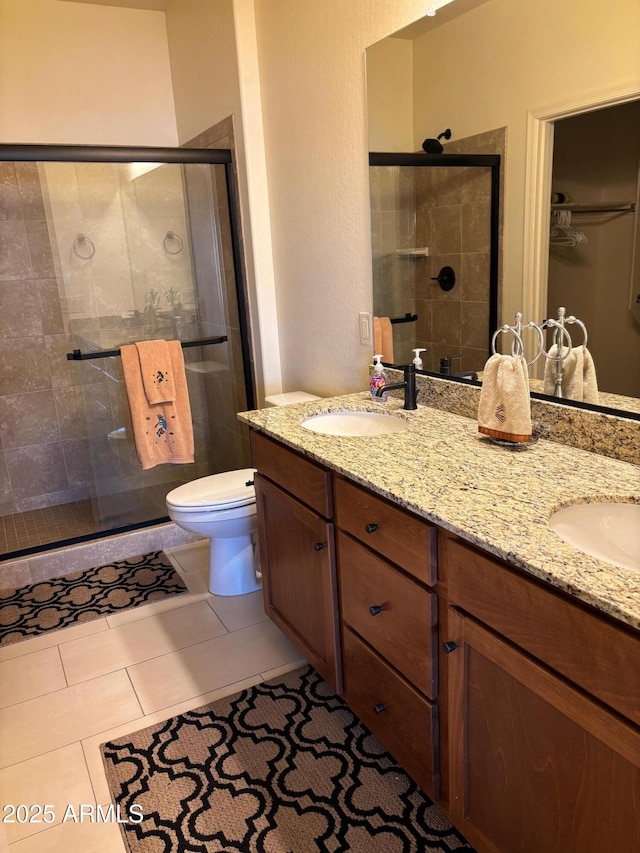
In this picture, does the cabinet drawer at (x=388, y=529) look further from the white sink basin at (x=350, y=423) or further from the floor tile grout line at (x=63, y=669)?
the floor tile grout line at (x=63, y=669)

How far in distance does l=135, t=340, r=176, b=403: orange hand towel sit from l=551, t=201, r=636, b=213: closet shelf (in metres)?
2.02

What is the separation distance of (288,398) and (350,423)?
71 cm

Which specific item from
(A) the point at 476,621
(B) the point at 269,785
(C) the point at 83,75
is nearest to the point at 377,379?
(A) the point at 476,621

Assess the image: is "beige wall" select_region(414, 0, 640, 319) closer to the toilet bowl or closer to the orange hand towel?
the toilet bowl

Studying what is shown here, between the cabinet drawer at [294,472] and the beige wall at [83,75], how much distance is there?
2.15 m

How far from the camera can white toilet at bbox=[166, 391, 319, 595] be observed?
2.48m

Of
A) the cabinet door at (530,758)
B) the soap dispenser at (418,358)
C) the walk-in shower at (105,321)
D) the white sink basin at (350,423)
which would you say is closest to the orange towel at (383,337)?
the soap dispenser at (418,358)

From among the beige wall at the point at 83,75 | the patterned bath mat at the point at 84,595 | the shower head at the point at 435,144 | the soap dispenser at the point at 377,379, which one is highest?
the beige wall at the point at 83,75

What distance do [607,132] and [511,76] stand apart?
35cm

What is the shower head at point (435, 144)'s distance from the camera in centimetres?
190

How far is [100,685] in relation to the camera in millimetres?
2170

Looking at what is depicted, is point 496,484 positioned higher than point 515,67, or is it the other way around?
point 515,67

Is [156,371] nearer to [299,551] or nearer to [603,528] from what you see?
[299,551]

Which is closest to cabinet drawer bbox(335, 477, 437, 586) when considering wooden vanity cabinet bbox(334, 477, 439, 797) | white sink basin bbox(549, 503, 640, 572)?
wooden vanity cabinet bbox(334, 477, 439, 797)
